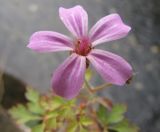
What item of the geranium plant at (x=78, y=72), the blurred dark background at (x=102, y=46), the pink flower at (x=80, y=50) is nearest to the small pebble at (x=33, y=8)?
the blurred dark background at (x=102, y=46)

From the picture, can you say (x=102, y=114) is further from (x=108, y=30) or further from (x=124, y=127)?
(x=108, y=30)

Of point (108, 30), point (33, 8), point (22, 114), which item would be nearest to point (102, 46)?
point (33, 8)

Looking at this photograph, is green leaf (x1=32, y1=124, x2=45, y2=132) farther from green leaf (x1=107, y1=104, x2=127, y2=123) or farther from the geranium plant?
green leaf (x1=107, y1=104, x2=127, y2=123)

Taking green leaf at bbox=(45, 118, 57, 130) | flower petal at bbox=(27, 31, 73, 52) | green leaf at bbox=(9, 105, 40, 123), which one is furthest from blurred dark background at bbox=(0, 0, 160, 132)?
flower petal at bbox=(27, 31, 73, 52)

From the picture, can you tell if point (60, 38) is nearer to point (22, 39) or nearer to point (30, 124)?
point (30, 124)

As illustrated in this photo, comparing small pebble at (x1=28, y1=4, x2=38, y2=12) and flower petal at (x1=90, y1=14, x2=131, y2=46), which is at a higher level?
small pebble at (x1=28, y1=4, x2=38, y2=12)

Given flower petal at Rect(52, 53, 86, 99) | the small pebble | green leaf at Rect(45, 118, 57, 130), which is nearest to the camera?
flower petal at Rect(52, 53, 86, 99)

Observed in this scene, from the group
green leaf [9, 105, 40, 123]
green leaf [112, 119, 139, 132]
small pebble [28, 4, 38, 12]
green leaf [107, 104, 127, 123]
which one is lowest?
green leaf [112, 119, 139, 132]
